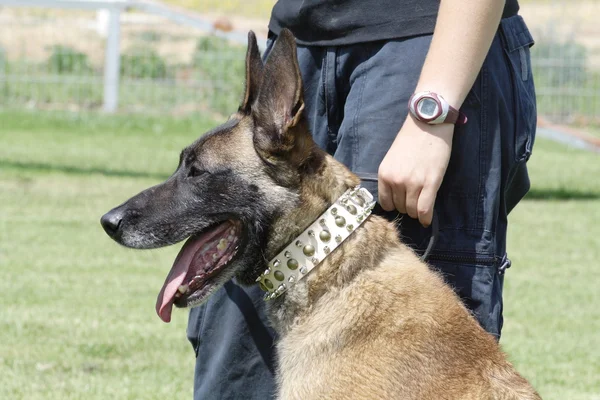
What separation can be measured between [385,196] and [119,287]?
13.0ft

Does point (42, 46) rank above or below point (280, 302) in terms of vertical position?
below

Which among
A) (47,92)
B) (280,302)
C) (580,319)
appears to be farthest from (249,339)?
(47,92)

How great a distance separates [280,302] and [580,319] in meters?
3.74

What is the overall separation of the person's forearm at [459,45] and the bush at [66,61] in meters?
13.2

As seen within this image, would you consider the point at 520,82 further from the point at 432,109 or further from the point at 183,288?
the point at 183,288

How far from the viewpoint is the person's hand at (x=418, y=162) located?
2.94 m

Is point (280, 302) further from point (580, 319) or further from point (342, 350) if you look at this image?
point (580, 319)

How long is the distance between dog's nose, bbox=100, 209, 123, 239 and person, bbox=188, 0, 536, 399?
2.42 feet

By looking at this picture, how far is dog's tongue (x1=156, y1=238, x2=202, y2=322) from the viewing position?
3.20 meters

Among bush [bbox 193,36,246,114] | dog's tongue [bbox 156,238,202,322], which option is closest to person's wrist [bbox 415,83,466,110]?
dog's tongue [bbox 156,238,202,322]

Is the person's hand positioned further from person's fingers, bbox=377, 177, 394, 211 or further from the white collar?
the white collar

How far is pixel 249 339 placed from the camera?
3.57m

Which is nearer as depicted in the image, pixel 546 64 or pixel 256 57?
pixel 256 57

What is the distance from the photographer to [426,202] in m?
2.99
